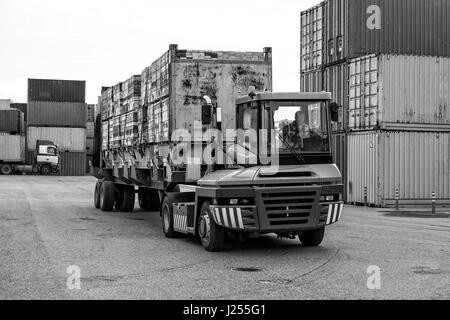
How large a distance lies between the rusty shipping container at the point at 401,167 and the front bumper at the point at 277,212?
41.5ft

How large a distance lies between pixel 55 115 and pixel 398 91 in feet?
151

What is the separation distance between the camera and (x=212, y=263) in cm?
951

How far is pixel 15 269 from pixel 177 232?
13.9 ft

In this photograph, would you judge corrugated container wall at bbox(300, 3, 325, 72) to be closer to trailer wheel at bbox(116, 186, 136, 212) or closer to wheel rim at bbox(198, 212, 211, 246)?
trailer wheel at bbox(116, 186, 136, 212)

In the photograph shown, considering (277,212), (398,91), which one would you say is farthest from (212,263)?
(398,91)

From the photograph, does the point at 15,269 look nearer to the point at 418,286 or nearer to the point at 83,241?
the point at 83,241

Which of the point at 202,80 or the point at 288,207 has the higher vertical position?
the point at 202,80

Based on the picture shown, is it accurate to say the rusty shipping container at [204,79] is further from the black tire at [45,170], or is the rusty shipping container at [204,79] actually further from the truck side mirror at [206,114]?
the black tire at [45,170]

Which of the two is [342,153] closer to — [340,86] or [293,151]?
[340,86]

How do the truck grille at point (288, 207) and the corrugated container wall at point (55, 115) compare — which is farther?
the corrugated container wall at point (55, 115)

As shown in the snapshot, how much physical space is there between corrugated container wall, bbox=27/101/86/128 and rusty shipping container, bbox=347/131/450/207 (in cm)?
4389

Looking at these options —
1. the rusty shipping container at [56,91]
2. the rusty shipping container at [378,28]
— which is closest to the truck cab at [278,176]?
the rusty shipping container at [378,28]

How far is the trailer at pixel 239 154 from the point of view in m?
10.2
